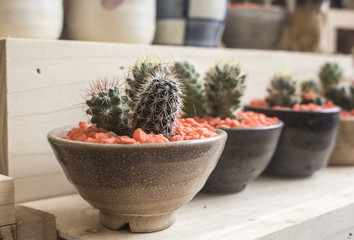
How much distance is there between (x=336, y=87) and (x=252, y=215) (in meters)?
0.63

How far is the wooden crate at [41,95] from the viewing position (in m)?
0.80

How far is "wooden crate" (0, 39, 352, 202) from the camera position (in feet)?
2.63

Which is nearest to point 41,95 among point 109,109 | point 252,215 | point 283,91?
point 109,109

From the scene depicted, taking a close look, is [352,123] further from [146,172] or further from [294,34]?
[146,172]

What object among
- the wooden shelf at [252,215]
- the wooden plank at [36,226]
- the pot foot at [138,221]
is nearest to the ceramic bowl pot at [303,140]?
the wooden shelf at [252,215]

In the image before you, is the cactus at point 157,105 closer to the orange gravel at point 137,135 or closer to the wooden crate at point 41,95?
the orange gravel at point 137,135

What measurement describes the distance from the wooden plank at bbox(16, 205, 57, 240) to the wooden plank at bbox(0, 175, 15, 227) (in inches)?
1.0

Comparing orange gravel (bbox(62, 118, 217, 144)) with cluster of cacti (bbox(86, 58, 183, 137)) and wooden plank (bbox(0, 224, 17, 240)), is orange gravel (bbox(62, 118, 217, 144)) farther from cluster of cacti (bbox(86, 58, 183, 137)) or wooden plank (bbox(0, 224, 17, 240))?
wooden plank (bbox(0, 224, 17, 240))

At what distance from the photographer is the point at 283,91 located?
1103 millimetres

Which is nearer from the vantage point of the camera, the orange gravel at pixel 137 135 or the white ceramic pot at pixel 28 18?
the orange gravel at pixel 137 135

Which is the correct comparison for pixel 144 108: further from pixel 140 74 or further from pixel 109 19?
pixel 109 19

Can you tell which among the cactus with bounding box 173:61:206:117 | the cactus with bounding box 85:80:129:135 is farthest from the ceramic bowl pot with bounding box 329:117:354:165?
the cactus with bounding box 85:80:129:135

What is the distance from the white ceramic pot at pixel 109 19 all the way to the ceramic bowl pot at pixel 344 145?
1.98ft

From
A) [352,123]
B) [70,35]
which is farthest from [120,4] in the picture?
[352,123]
